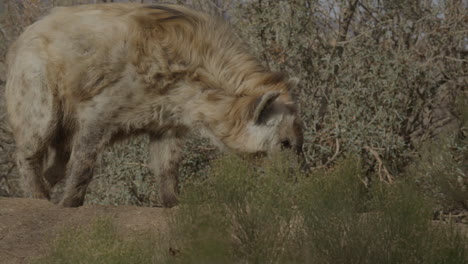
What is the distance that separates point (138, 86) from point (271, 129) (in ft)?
3.93

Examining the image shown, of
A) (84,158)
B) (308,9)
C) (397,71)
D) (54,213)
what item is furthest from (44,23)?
(397,71)

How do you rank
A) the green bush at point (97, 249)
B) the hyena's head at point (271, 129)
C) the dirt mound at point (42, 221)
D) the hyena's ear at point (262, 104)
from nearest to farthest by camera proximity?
the green bush at point (97, 249), the dirt mound at point (42, 221), the hyena's ear at point (262, 104), the hyena's head at point (271, 129)

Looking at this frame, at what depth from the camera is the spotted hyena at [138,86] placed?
604cm

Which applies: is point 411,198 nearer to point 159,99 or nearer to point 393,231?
point 393,231

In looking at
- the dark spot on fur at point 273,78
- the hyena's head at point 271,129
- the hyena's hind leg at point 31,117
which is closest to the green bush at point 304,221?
the hyena's head at point 271,129

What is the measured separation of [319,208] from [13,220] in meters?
2.69

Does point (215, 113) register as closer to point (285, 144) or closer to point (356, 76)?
point (285, 144)

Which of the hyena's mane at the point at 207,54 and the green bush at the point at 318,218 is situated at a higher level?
the green bush at the point at 318,218

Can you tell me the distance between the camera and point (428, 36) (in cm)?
822

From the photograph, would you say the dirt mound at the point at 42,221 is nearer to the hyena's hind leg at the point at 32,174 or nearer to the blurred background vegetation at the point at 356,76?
the hyena's hind leg at the point at 32,174

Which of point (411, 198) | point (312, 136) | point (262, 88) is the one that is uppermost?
point (411, 198)

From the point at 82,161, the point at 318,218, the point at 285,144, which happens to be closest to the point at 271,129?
the point at 285,144

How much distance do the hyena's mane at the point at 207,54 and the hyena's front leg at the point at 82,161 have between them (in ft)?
2.64

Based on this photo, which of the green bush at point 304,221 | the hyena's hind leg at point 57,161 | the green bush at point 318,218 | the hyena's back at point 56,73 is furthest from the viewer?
the hyena's hind leg at point 57,161
